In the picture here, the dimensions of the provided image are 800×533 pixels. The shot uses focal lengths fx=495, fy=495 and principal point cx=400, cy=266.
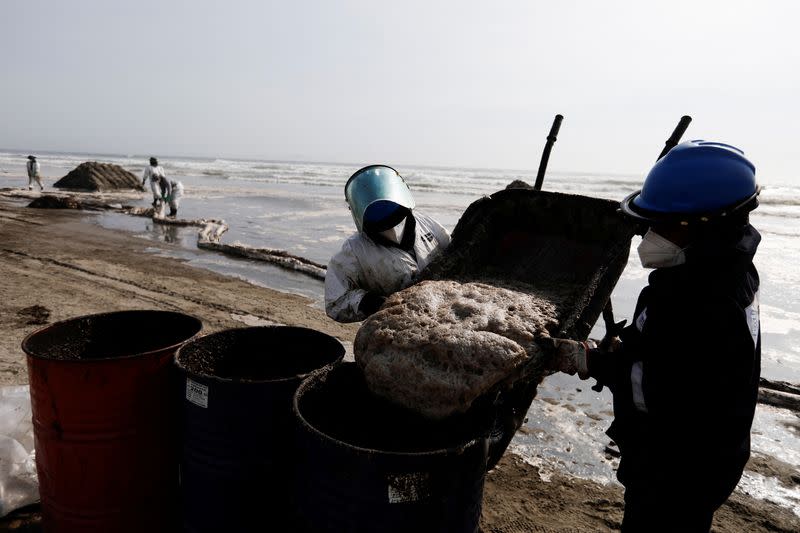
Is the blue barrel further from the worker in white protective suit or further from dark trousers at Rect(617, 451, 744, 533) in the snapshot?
dark trousers at Rect(617, 451, 744, 533)

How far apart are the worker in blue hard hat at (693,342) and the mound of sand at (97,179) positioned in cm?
2835

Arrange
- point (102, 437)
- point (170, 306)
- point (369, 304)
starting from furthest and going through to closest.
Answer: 1. point (170, 306)
2. point (369, 304)
3. point (102, 437)

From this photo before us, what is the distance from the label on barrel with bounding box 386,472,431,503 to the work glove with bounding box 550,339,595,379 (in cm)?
89

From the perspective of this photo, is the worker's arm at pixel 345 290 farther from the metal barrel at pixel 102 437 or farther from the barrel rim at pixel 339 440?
the metal barrel at pixel 102 437

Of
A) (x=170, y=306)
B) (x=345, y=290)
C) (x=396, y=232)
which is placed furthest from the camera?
(x=170, y=306)

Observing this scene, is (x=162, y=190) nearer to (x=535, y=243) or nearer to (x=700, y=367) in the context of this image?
(x=535, y=243)

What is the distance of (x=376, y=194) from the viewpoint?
3.26 meters

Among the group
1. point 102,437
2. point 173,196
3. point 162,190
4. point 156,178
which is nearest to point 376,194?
point 102,437

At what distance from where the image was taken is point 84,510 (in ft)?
8.13

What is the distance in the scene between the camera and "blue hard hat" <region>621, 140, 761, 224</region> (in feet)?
6.06

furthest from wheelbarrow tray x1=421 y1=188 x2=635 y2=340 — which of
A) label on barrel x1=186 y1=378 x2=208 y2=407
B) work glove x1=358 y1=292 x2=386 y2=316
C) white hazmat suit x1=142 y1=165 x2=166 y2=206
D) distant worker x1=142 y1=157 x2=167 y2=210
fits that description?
white hazmat suit x1=142 y1=165 x2=166 y2=206

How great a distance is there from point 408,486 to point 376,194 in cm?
200

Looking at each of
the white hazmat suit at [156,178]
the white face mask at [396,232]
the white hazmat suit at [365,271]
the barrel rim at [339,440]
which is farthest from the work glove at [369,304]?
the white hazmat suit at [156,178]

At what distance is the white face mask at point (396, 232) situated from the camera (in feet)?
10.7
